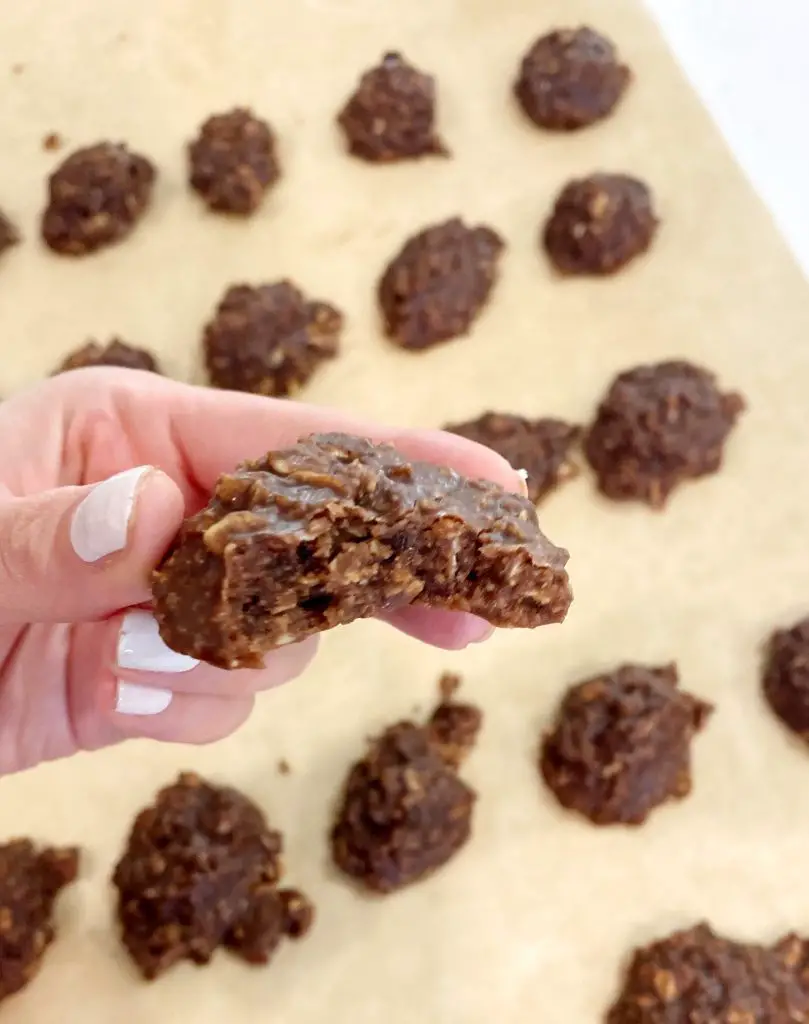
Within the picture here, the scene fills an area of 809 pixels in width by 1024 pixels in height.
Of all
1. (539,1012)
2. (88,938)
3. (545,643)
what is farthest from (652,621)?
(88,938)

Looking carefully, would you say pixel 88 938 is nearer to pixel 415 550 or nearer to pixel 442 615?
pixel 442 615

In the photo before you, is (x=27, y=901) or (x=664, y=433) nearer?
(x=27, y=901)

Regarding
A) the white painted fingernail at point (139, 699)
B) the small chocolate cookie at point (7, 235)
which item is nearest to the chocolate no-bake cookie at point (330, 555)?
the white painted fingernail at point (139, 699)

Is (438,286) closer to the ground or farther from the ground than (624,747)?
farther from the ground

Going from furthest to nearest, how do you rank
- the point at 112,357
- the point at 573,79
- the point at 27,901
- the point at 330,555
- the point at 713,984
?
the point at 573,79 → the point at 112,357 → the point at 27,901 → the point at 713,984 → the point at 330,555

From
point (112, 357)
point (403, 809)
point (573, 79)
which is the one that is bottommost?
point (403, 809)

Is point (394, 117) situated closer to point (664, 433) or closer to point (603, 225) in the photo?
point (603, 225)

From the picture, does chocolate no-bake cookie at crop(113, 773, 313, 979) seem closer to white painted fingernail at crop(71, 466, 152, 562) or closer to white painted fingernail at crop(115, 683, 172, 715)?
white painted fingernail at crop(115, 683, 172, 715)

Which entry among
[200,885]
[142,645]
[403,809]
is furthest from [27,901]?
[142,645]

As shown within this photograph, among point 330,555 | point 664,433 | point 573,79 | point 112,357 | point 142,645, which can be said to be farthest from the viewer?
point 573,79
